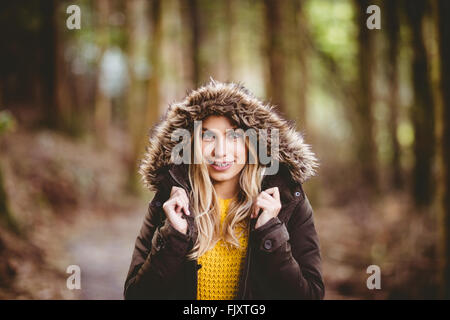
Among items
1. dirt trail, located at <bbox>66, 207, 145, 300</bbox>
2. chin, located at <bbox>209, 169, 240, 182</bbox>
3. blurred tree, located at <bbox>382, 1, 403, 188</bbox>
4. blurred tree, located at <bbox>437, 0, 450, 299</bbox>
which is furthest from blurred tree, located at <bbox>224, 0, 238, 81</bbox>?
chin, located at <bbox>209, 169, 240, 182</bbox>

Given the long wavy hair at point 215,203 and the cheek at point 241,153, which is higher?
the cheek at point 241,153

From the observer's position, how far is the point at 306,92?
29.8 feet

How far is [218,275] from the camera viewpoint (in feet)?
7.20

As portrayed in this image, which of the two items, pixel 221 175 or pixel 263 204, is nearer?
pixel 263 204

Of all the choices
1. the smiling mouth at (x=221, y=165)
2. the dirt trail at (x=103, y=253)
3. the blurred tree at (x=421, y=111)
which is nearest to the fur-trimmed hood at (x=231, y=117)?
the smiling mouth at (x=221, y=165)

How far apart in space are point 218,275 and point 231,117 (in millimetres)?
1029

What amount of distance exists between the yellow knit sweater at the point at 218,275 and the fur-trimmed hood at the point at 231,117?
1.99 feet

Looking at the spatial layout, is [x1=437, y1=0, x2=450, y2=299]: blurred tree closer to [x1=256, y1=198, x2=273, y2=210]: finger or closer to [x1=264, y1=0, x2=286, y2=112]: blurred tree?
[x1=256, y1=198, x2=273, y2=210]: finger

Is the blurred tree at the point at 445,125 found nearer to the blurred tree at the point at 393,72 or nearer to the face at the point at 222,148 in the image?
the face at the point at 222,148

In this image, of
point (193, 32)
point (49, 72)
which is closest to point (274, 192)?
point (49, 72)

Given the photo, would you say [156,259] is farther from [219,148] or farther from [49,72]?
[49,72]

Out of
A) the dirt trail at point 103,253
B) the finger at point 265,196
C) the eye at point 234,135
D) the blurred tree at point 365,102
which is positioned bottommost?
the dirt trail at point 103,253

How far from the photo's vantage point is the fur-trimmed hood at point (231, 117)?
7.37ft
